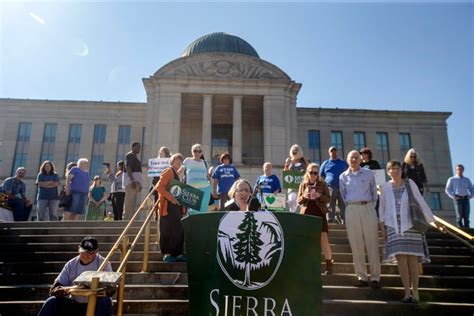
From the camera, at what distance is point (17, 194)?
10562mm

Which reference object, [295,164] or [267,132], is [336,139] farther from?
[295,164]

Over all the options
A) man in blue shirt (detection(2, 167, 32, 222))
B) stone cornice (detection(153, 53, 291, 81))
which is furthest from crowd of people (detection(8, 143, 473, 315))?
stone cornice (detection(153, 53, 291, 81))

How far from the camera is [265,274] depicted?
352 centimetres

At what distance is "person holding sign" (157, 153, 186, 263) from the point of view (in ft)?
20.7

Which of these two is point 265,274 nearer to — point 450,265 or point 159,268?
point 159,268

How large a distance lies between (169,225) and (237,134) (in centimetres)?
2125

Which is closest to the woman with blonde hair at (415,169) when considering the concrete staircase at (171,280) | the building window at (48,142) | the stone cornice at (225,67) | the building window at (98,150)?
the concrete staircase at (171,280)

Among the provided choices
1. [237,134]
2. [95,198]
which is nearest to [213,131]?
[237,134]

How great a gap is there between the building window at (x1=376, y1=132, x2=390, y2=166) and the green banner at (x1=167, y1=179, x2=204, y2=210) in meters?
37.2

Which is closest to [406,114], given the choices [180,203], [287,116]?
[287,116]

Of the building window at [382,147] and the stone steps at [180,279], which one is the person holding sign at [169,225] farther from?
the building window at [382,147]

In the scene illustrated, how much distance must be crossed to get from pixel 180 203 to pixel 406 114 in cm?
4027

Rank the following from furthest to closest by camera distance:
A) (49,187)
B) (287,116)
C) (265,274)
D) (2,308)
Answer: (287,116) < (49,187) < (2,308) < (265,274)

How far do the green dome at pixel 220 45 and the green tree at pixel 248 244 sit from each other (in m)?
32.3
